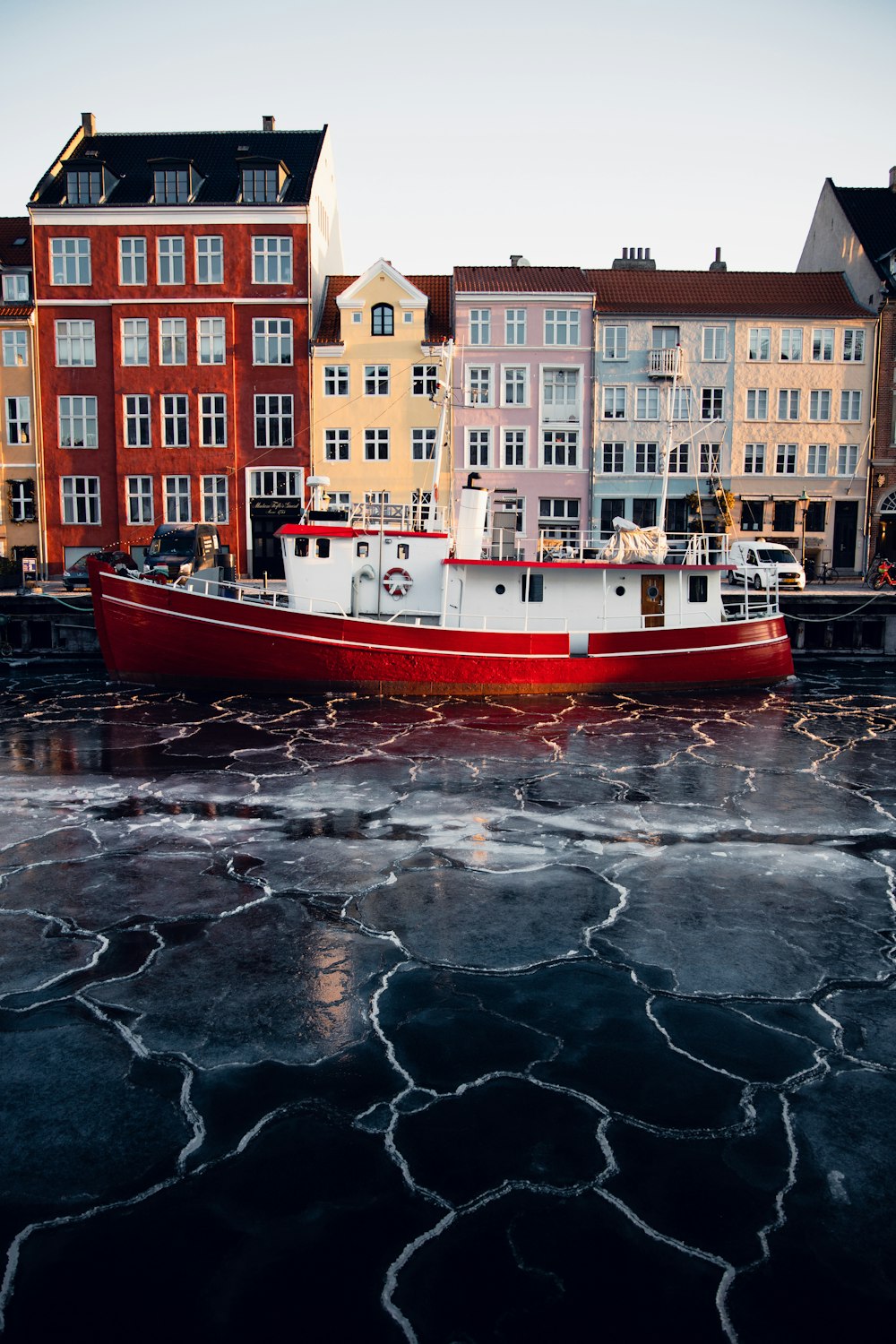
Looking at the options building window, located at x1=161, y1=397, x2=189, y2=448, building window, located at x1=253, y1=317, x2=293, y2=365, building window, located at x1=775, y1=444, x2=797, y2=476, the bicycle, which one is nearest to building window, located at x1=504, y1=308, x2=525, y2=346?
building window, located at x1=253, y1=317, x2=293, y2=365

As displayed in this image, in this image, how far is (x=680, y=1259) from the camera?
5.59 meters

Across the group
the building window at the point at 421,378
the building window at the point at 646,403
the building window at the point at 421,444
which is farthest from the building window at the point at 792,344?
the building window at the point at 421,444

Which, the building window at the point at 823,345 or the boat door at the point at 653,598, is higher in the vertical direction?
the building window at the point at 823,345

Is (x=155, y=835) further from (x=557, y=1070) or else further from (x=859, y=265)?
(x=859, y=265)

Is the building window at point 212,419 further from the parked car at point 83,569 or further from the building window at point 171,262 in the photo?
the parked car at point 83,569

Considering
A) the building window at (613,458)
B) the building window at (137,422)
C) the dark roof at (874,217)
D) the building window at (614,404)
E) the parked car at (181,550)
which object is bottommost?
the parked car at (181,550)

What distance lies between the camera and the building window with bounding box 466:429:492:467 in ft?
141

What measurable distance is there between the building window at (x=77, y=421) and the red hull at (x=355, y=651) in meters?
21.4

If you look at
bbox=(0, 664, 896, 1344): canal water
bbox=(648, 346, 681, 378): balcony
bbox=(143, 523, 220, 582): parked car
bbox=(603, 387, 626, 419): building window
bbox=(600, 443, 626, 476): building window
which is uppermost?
bbox=(648, 346, 681, 378): balcony

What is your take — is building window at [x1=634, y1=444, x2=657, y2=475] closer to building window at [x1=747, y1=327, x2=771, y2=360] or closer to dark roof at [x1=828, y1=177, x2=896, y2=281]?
building window at [x1=747, y1=327, x2=771, y2=360]

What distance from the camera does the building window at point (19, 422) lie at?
4247cm

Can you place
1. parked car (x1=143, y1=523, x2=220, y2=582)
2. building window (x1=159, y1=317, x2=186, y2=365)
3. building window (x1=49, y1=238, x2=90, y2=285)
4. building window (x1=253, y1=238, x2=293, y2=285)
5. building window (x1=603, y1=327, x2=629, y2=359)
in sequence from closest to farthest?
parked car (x1=143, y1=523, x2=220, y2=582) → building window (x1=253, y1=238, x2=293, y2=285) → building window (x1=49, y1=238, x2=90, y2=285) → building window (x1=159, y1=317, x2=186, y2=365) → building window (x1=603, y1=327, x2=629, y2=359)

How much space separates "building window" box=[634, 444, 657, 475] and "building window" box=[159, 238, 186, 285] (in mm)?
20382

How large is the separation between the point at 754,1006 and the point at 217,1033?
14.5ft
